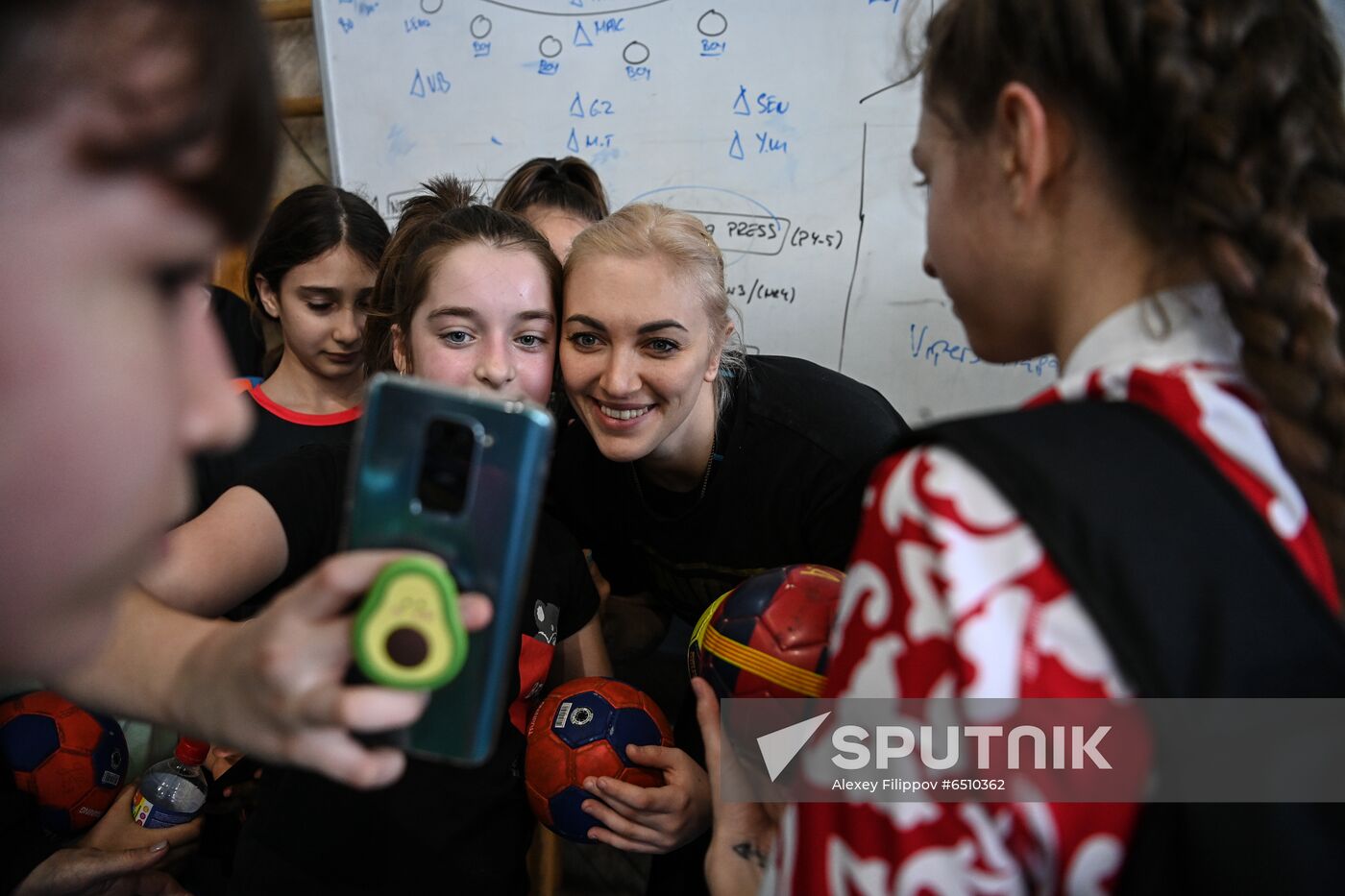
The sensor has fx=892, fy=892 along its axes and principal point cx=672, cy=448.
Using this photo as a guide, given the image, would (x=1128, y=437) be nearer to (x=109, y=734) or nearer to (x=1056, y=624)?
(x=1056, y=624)

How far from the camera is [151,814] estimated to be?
1.70m

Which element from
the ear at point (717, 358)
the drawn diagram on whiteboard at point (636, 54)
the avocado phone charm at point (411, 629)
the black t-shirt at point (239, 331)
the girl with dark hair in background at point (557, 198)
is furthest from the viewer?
the black t-shirt at point (239, 331)

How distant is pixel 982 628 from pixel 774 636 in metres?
0.62

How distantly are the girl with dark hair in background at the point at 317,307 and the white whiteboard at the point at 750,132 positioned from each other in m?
0.77

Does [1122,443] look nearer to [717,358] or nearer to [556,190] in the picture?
[717,358]

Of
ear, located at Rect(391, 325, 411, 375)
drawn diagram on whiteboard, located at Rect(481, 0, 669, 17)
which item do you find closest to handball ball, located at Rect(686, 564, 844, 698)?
ear, located at Rect(391, 325, 411, 375)

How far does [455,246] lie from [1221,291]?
1.38 metres

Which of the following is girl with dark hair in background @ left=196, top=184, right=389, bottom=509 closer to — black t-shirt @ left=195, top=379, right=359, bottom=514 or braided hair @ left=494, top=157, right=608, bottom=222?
black t-shirt @ left=195, top=379, right=359, bottom=514

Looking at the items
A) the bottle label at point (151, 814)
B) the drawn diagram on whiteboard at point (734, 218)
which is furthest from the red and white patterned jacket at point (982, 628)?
the drawn diagram on whiteboard at point (734, 218)

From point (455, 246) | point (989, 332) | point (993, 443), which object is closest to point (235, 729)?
point (993, 443)

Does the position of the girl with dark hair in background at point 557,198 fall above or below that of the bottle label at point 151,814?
above

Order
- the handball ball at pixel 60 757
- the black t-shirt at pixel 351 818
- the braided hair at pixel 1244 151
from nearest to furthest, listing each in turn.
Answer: the braided hair at pixel 1244 151 → the black t-shirt at pixel 351 818 → the handball ball at pixel 60 757

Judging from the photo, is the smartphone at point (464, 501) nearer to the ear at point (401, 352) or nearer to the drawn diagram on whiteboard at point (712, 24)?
the ear at point (401, 352)

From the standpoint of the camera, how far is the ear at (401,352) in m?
1.79
